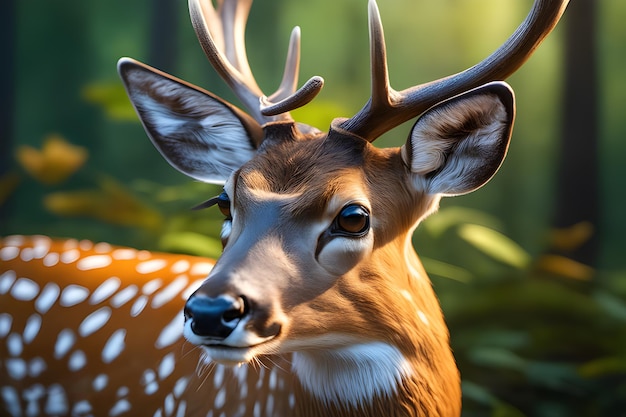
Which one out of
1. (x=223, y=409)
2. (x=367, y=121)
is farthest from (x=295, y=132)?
(x=223, y=409)

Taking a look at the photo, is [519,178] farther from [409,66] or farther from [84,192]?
[84,192]

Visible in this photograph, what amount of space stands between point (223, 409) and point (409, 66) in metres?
2.80

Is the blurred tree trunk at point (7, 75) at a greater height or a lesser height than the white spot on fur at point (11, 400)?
greater

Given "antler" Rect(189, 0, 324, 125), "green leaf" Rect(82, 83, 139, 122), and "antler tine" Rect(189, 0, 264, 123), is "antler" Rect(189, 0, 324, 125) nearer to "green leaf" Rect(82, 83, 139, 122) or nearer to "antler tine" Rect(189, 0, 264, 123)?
"antler tine" Rect(189, 0, 264, 123)

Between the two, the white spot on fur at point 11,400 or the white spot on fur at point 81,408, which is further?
the white spot on fur at point 11,400

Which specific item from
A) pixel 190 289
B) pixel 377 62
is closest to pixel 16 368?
pixel 190 289

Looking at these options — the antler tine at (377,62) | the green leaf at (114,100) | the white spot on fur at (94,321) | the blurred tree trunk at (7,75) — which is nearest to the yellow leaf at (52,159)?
the blurred tree trunk at (7,75)

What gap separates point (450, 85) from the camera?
1.77m

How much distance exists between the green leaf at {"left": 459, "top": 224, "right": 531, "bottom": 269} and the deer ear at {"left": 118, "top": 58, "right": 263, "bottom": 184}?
79.4 inches

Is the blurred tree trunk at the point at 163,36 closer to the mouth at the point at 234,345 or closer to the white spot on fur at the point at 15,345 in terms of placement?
the white spot on fur at the point at 15,345

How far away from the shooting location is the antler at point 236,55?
192 cm

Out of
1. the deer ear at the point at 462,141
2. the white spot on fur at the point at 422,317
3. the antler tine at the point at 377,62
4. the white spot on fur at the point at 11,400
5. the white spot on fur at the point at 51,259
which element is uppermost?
the antler tine at the point at 377,62

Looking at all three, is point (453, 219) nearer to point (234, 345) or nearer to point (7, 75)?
point (234, 345)

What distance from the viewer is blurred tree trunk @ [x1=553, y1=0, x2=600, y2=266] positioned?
411cm
